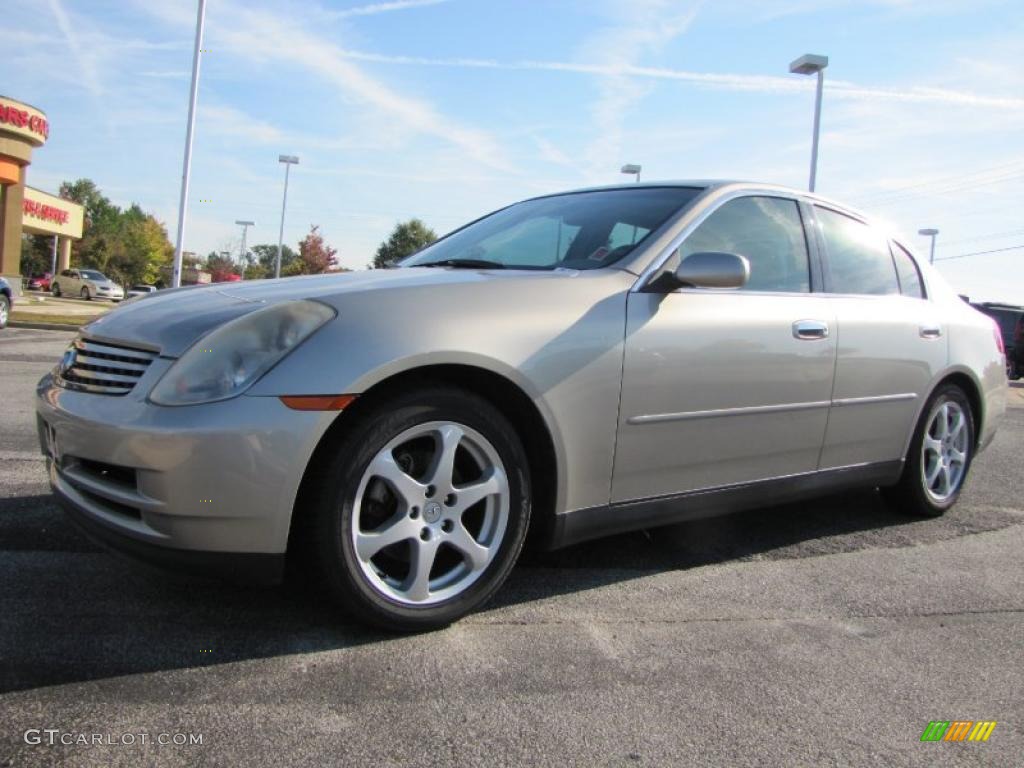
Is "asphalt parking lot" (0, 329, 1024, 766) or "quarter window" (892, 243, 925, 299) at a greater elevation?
"quarter window" (892, 243, 925, 299)

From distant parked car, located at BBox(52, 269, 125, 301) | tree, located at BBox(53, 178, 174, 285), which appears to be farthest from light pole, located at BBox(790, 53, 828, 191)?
tree, located at BBox(53, 178, 174, 285)

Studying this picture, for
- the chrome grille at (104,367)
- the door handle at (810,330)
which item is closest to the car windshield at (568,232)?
the door handle at (810,330)

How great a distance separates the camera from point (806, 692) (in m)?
2.35

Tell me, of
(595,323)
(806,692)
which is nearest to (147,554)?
(595,323)

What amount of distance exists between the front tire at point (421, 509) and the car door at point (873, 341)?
1756mm

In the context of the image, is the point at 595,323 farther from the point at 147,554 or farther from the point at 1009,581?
the point at 1009,581

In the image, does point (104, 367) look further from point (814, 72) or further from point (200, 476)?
point (814, 72)

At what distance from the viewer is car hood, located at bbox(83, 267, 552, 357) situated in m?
2.48

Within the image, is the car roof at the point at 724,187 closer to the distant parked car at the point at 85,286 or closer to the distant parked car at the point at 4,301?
the distant parked car at the point at 4,301

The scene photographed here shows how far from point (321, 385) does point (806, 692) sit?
162 centimetres

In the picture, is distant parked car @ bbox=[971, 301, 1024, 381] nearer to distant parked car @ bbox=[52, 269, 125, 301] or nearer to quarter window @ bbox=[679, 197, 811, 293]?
quarter window @ bbox=[679, 197, 811, 293]

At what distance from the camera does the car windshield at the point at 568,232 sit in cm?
328

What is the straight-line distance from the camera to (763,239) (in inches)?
143

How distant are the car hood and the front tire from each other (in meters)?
0.41
